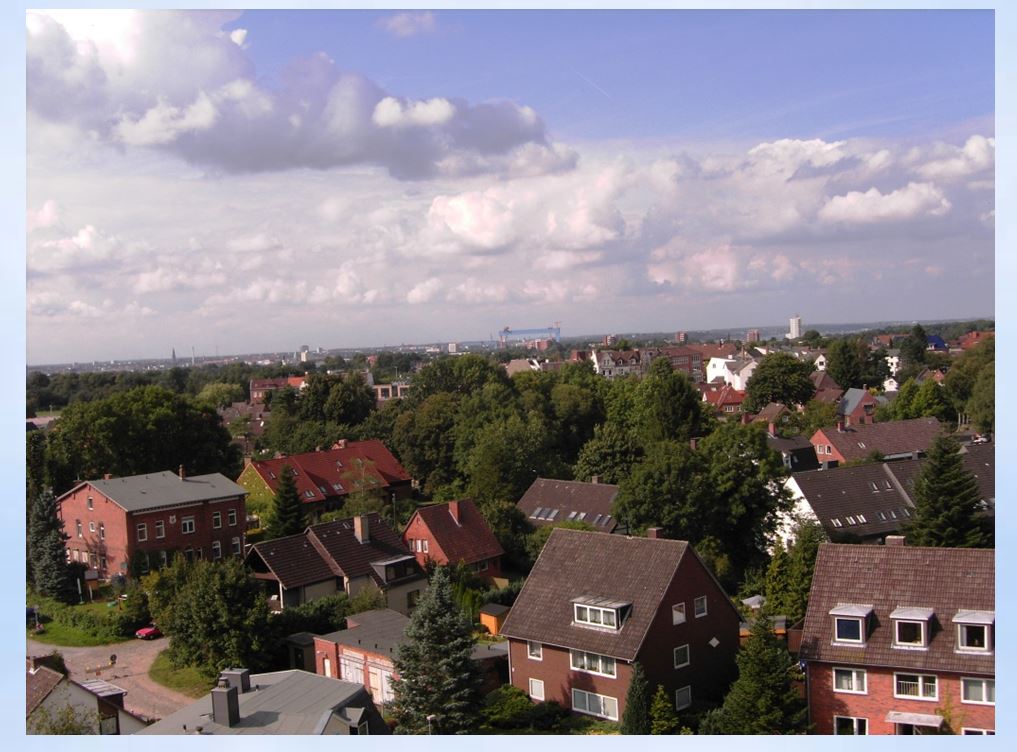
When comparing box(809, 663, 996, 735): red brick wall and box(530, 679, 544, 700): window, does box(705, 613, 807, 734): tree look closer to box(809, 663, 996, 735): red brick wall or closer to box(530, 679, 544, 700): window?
box(809, 663, 996, 735): red brick wall

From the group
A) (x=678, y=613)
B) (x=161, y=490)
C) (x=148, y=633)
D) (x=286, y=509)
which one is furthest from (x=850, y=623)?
(x=161, y=490)

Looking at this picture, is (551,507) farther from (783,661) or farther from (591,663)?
(783,661)

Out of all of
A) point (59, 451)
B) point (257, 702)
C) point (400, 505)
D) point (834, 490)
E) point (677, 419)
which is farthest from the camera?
point (677, 419)

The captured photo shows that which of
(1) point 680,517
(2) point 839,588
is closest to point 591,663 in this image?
(2) point 839,588

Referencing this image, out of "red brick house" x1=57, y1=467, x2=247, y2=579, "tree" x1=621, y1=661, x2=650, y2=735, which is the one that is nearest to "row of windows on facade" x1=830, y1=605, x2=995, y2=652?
"tree" x1=621, y1=661, x2=650, y2=735

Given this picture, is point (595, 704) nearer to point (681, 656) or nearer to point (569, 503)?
point (681, 656)
